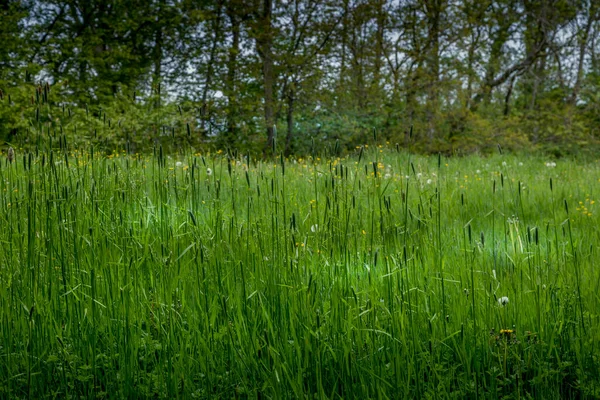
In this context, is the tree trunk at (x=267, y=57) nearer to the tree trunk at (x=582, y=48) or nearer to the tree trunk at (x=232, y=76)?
the tree trunk at (x=232, y=76)

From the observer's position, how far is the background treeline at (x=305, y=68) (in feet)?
50.9

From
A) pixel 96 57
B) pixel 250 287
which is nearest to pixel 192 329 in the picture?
pixel 250 287

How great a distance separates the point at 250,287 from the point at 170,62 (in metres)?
17.5

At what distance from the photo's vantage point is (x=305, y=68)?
51.4 feet

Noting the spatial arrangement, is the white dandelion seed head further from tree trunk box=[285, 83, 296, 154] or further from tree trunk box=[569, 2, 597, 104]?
tree trunk box=[569, 2, 597, 104]

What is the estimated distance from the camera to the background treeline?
611 inches

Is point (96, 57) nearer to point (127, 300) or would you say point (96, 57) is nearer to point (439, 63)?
Answer: point (439, 63)

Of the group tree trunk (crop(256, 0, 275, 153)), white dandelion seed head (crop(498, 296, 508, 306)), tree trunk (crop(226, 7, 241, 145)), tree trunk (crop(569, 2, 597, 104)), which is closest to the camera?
white dandelion seed head (crop(498, 296, 508, 306))

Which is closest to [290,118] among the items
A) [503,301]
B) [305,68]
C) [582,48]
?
[305,68]

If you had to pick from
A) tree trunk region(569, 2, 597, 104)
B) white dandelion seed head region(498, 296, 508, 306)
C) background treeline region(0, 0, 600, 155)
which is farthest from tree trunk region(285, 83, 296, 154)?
white dandelion seed head region(498, 296, 508, 306)

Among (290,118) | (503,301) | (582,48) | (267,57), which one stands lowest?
(503,301)

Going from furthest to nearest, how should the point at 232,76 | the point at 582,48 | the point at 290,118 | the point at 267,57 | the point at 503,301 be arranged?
the point at 582,48, the point at 232,76, the point at 290,118, the point at 267,57, the point at 503,301

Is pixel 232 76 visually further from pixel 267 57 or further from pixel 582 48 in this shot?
pixel 582 48

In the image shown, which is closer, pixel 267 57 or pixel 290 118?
pixel 267 57
